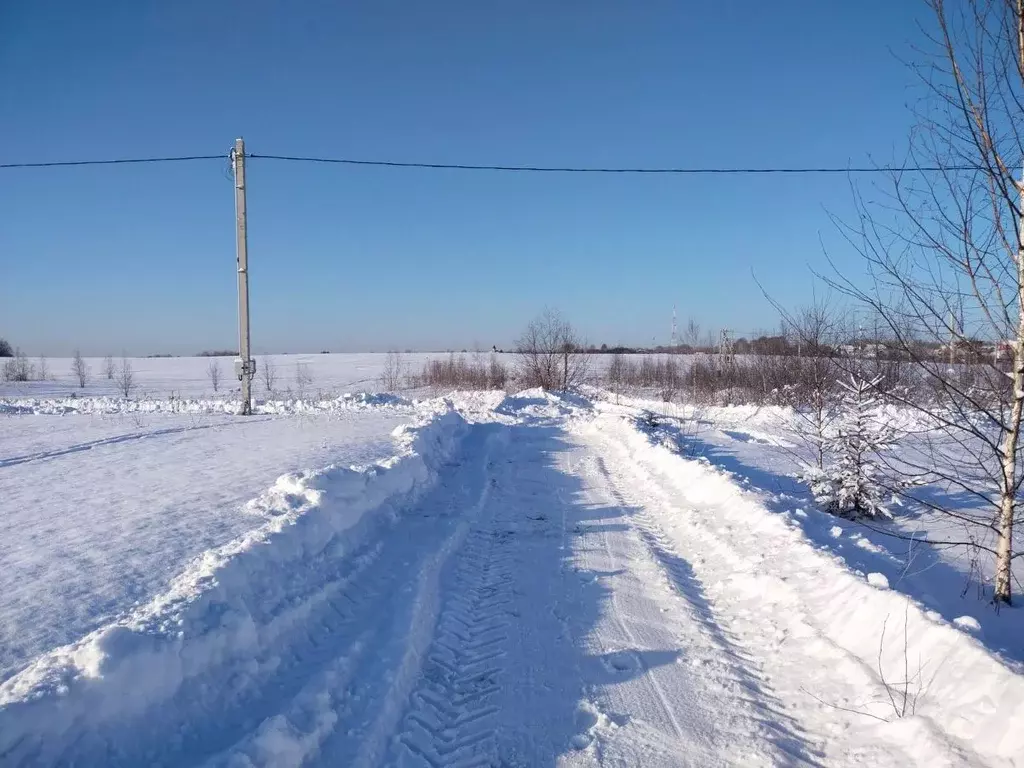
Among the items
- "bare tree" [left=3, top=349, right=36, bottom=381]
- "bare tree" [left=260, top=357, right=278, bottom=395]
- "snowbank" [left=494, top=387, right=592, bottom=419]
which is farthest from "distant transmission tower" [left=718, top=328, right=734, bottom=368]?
"bare tree" [left=3, top=349, right=36, bottom=381]

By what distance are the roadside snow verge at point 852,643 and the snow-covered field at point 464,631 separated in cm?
2

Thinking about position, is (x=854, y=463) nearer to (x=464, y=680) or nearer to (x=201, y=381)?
(x=464, y=680)

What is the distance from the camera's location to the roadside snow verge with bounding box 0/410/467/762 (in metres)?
2.84

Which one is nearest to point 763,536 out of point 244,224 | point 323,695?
point 323,695

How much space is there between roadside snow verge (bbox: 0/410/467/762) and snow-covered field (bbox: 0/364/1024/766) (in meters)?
0.02

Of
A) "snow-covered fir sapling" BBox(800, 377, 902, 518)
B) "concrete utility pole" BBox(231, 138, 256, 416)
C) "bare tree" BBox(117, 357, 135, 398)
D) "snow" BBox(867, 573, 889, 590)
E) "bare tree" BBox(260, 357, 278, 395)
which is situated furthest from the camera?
"bare tree" BBox(260, 357, 278, 395)

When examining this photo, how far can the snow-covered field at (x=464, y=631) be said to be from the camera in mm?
3184

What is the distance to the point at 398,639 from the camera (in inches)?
174

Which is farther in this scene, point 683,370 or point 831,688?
point 683,370

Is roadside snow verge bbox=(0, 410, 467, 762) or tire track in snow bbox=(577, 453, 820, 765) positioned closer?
roadside snow verge bbox=(0, 410, 467, 762)

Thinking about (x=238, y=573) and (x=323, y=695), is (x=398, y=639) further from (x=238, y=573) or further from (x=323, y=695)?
(x=238, y=573)

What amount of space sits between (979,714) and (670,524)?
15.4ft

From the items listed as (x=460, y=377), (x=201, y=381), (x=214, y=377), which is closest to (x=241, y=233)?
(x=460, y=377)

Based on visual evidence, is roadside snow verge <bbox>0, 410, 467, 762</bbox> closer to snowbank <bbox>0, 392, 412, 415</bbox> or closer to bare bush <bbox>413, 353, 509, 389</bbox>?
snowbank <bbox>0, 392, 412, 415</bbox>
